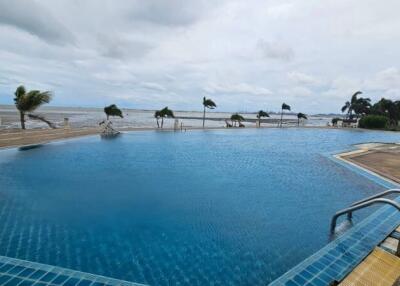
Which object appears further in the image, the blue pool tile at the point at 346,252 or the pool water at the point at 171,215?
the pool water at the point at 171,215

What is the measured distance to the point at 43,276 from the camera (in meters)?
3.22

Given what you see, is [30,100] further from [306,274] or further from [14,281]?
[306,274]

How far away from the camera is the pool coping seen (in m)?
3.30

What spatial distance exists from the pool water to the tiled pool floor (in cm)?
14

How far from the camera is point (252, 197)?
673cm

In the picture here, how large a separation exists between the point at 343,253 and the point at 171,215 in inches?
125

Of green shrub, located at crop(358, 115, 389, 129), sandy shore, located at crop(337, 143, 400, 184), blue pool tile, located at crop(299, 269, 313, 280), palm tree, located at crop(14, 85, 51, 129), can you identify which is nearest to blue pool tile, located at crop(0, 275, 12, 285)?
blue pool tile, located at crop(299, 269, 313, 280)

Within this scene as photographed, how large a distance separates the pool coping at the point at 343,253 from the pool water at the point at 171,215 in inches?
6.6

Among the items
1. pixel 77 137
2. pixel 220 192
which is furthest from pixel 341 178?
pixel 77 137

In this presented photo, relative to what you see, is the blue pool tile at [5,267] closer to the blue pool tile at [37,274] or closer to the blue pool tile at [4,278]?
the blue pool tile at [4,278]

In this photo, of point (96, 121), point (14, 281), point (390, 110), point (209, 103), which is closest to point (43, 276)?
point (14, 281)

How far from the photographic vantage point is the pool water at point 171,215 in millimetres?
3650

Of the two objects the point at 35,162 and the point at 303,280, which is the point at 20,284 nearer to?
the point at 303,280

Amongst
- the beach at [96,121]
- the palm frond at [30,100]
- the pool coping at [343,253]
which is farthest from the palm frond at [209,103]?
the pool coping at [343,253]
